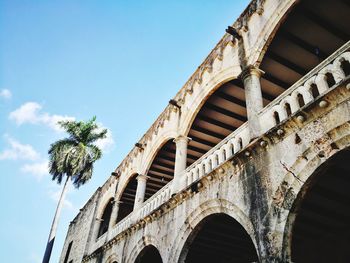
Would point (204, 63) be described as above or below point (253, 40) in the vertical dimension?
above

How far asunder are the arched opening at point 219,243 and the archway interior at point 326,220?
1.21m

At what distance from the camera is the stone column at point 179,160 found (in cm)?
730

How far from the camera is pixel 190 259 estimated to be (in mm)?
7688

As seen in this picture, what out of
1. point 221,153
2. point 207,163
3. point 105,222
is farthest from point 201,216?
point 105,222

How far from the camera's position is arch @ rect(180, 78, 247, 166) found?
25.8ft

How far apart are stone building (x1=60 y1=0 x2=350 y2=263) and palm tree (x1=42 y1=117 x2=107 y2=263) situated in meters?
7.74

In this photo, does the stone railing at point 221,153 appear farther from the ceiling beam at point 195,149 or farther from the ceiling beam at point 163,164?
the ceiling beam at point 163,164

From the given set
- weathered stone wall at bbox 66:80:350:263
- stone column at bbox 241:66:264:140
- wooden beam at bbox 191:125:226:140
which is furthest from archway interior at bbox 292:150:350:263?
wooden beam at bbox 191:125:226:140

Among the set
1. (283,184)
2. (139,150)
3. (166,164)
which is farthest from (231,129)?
(283,184)

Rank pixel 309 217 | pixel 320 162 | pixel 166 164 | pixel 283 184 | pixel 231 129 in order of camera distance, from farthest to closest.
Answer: pixel 166 164, pixel 231 129, pixel 309 217, pixel 283 184, pixel 320 162

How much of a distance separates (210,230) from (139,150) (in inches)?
220

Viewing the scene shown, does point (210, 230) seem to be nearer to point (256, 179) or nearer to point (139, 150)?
point (256, 179)

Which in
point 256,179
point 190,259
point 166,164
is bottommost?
point 190,259

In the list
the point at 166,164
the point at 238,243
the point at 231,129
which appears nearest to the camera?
the point at 238,243
